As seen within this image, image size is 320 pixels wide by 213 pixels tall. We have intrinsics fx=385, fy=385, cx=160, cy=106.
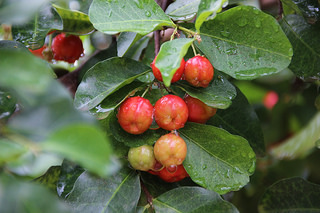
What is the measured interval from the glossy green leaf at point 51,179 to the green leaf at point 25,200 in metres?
0.51

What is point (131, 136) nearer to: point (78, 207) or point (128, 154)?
point (128, 154)

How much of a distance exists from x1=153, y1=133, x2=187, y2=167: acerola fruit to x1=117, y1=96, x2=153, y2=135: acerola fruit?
0.15 feet

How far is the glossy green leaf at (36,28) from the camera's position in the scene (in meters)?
0.86

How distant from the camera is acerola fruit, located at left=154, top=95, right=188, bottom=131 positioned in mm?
740

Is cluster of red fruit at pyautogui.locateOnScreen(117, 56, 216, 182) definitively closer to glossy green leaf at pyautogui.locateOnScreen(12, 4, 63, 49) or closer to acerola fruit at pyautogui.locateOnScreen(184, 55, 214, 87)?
acerola fruit at pyautogui.locateOnScreen(184, 55, 214, 87)

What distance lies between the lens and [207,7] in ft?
2.33

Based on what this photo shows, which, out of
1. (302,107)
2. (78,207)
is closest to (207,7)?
(78,207)

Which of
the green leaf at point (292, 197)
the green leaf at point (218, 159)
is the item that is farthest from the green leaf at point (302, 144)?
the green leaf at point (218, 159)

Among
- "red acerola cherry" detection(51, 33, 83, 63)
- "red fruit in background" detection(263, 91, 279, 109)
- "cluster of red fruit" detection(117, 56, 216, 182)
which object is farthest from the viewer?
"red fruit in background" detection(263, 91, 279, 109)

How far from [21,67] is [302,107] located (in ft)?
4.83

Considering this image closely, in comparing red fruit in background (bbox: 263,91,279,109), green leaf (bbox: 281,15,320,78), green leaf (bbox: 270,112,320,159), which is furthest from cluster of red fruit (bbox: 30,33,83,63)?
red fruit in background (bbox: 263,91,279,109)

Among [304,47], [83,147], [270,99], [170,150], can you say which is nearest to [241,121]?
[304,47]

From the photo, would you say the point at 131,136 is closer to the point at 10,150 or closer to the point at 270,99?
the point at 10,150

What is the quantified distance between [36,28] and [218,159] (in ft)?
1.63
